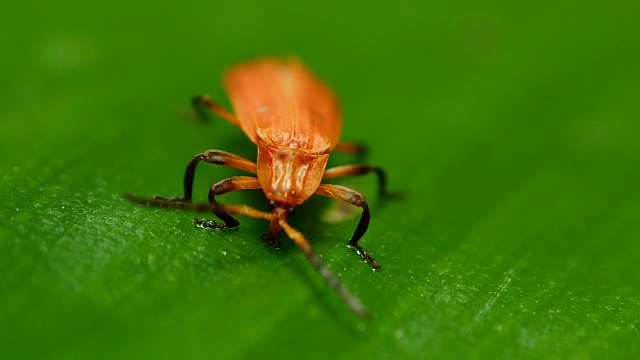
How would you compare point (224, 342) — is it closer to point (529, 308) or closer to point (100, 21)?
point (529, 308)

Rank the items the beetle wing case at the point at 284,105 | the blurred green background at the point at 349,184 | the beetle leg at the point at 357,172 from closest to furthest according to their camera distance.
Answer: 1. the blurred green background at the point at 349,184
2. the beetle wing case at the point at 284,105
3. the beetle leg at the point at 357,172

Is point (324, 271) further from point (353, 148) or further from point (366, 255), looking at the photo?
point (353, 148)

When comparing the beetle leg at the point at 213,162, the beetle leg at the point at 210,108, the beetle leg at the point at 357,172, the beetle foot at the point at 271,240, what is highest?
the beetle leg at the point at 210,108

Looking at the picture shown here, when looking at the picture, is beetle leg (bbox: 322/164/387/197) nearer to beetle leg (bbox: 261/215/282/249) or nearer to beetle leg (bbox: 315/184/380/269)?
beetle leg (bbox: 315/184/380/269)

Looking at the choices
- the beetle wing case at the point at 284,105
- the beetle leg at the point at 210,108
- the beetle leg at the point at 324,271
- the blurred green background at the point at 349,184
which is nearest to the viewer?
the blurred green background at the point at 349,184

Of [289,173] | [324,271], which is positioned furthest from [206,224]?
[324,271]

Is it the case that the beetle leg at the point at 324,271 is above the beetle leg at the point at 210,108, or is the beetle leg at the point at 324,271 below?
below

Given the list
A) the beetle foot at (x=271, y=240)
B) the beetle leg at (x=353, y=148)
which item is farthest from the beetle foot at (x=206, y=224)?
the beetle leg at (x=353, y=148)

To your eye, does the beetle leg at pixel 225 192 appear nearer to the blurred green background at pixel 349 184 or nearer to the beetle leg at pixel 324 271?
the blurred green background at pixel 349 184
